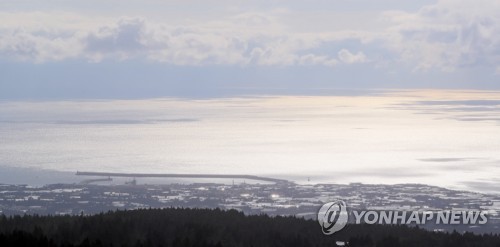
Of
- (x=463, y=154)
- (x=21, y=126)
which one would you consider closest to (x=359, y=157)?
(x=463, y=154)

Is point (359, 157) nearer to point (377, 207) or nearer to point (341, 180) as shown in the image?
point (341, 180)

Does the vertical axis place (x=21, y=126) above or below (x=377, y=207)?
above

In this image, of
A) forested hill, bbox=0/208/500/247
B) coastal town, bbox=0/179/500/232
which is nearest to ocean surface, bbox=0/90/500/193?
coastal town, bbox=0/179/500/232

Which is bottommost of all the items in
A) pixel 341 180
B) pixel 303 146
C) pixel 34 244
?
pixel 34 244

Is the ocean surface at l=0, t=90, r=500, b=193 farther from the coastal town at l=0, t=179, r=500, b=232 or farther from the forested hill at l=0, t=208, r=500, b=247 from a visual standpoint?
the forested hill at l=0, t=208, r=500, b=247

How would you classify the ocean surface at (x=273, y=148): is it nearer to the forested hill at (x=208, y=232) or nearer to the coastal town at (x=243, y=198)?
the coastal town at (x=243, y=198)

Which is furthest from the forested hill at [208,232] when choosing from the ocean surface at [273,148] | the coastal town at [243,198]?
the ocean surface at [273,148]

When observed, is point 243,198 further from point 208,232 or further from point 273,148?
point 273,148
